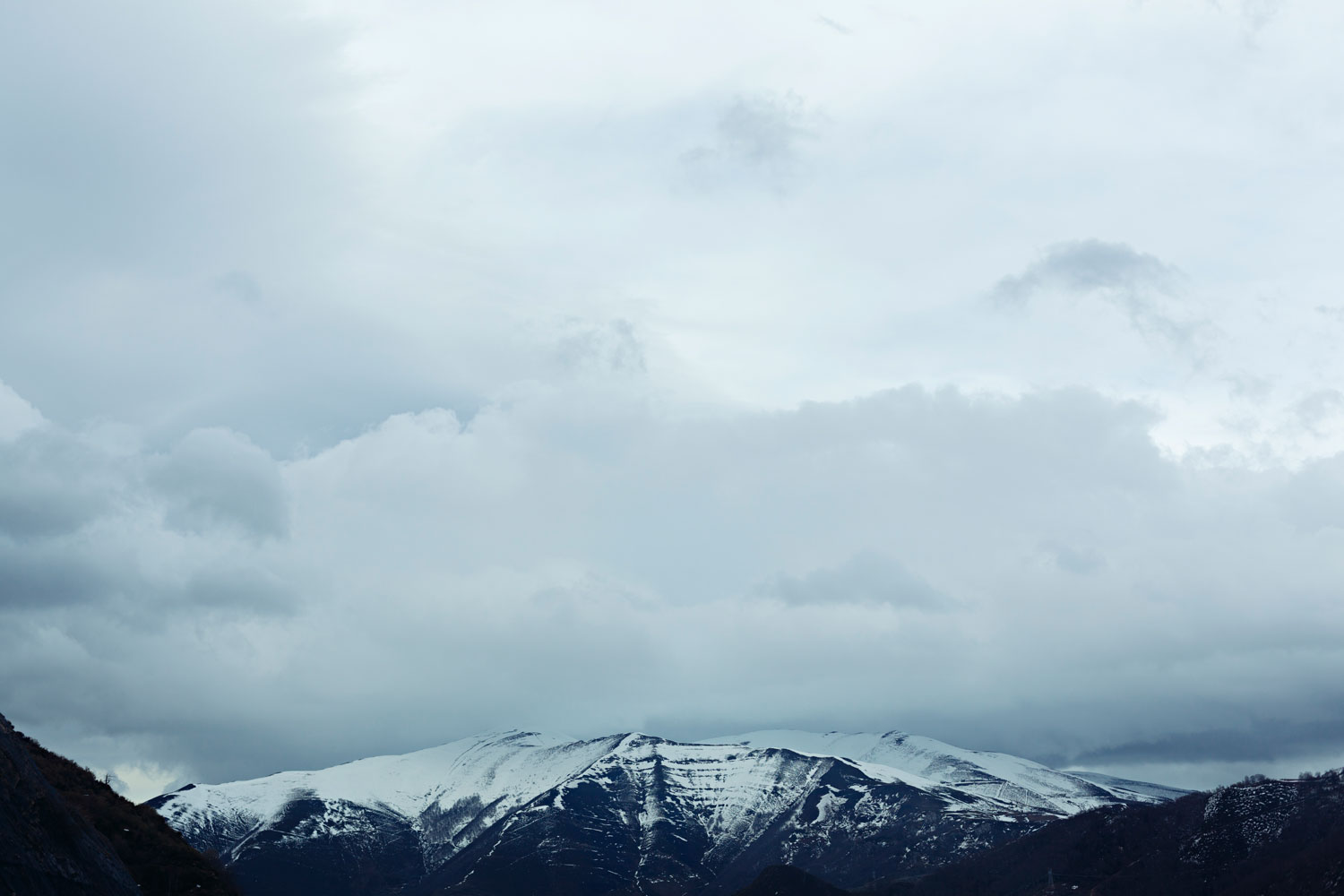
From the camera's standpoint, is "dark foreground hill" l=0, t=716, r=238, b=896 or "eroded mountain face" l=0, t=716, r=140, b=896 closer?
"eroded mountain face" l=0, t=716, r=140, b=896

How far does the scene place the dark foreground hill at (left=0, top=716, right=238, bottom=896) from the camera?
231ft

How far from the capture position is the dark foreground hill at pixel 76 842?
70438mm

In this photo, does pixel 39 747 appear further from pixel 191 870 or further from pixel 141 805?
pixel 191 870

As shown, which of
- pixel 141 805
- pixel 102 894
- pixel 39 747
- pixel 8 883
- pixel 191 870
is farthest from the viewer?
pixel 141 805

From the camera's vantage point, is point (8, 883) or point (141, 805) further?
point (141, 805)

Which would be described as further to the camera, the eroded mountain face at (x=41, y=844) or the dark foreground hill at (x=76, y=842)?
the dark foreground hill at (x=76, y=842)

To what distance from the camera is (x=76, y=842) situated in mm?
79125

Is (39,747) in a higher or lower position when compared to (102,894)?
higher

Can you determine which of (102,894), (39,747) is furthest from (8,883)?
(39,747)

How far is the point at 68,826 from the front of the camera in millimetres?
79062

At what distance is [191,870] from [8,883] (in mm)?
45256

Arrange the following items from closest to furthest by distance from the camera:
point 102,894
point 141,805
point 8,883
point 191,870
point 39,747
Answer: point 8,883
point 102,894
point 191,870
point 39,747
point 141,805

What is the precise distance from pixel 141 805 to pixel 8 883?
64.5 m

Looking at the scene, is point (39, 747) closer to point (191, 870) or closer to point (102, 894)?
point (191, 870)
